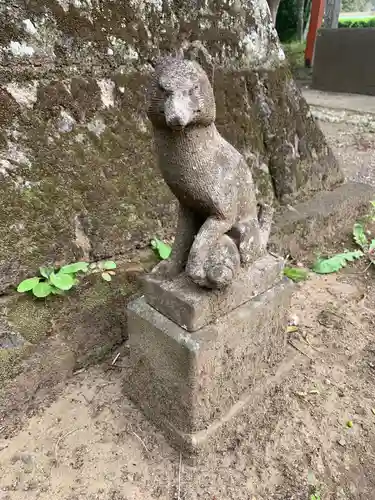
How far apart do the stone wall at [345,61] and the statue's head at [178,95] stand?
8.47 metres

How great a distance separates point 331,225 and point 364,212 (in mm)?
515

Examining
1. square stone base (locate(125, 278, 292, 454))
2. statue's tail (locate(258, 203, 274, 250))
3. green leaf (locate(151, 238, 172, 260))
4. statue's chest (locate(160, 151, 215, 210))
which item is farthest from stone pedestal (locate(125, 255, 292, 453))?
green leaf (locate(151, 238, 172, 260))

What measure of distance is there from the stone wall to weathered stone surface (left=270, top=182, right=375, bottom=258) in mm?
6082

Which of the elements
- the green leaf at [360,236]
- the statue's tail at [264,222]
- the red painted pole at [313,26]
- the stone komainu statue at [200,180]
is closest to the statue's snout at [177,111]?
the stone komainu statue at [200,180]

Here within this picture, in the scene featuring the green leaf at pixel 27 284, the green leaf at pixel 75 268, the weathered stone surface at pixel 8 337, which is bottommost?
the weathered stone surface at pixel 8 337

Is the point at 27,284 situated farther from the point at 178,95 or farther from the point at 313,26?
the point at 313,26

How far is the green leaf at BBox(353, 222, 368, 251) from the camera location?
3.30 meters

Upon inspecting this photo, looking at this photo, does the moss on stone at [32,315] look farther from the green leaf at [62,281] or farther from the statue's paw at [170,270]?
the statue's paw at [170,270]

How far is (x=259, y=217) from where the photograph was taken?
1.96 m

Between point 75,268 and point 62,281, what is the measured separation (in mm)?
111

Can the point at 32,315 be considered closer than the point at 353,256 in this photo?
Yes

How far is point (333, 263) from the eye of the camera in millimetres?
3049

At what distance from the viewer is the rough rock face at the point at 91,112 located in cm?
197

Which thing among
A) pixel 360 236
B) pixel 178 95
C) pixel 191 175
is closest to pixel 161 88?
pixel 178 95
